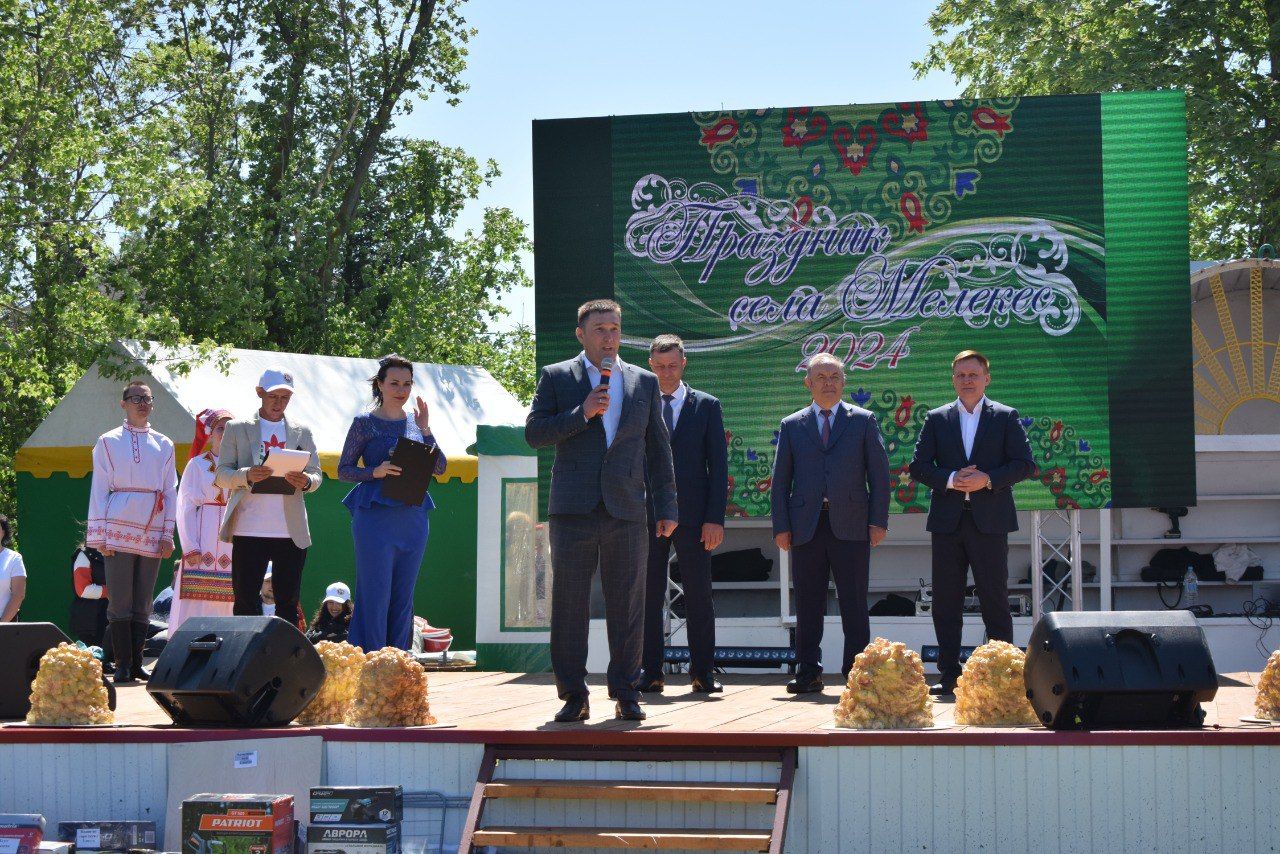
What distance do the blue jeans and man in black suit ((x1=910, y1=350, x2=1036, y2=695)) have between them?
242 cm

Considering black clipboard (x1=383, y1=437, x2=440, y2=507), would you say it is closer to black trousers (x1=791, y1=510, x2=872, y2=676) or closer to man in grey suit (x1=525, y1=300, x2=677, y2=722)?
man in grey suit (x1=525, y1=300, x2=677, y2=722)

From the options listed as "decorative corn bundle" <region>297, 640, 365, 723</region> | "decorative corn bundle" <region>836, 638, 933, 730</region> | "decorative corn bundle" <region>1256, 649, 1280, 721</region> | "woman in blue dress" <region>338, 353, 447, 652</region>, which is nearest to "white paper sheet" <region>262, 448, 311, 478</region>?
"woman in blue dress" <region>338, 353, 447, 652</region>

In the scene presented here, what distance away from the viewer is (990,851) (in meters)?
5.17

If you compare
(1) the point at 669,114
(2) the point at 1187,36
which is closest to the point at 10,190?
(1) the point at 669,114

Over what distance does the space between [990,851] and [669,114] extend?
17.7ft

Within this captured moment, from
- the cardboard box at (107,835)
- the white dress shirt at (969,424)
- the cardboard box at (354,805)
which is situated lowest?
the cardboard box at (107,835)

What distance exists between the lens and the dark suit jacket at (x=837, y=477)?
6867 mm

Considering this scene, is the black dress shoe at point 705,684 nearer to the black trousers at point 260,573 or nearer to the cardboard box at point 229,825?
the black trousers at point 260,573

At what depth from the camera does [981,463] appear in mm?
7023

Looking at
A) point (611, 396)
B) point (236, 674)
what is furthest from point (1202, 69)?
point (236, 674)

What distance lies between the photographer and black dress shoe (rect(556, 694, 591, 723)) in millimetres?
5609

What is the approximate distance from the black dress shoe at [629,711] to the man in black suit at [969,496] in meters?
1.78

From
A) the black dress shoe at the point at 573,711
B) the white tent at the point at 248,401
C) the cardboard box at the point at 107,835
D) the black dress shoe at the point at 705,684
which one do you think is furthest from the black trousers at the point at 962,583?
the white tent at the point at 248,401

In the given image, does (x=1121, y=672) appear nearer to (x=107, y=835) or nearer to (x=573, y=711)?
(x=573, y=711)
